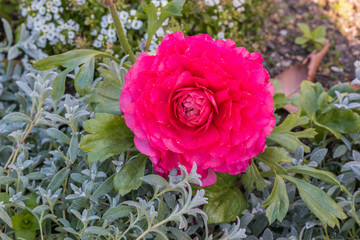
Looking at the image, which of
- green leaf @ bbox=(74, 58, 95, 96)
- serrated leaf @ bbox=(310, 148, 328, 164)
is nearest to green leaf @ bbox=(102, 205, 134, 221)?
green leaf @ bbox=(74, 58, 95, 96)

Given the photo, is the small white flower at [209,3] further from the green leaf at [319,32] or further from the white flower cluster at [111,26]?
the green leaf at [319,32]

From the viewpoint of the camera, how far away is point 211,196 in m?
1.46

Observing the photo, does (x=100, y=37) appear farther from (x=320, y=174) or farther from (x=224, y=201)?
(x=320, y=174)

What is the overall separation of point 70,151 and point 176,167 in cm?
40

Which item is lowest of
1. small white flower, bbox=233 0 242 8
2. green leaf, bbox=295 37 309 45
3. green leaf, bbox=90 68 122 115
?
green leaf, bbox=295 37 309 45

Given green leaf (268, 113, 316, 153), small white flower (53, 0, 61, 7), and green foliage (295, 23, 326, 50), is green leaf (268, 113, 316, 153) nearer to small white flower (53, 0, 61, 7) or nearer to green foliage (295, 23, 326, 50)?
green foliage (295, 23, 326, 50)

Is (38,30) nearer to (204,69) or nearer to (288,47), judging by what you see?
(204,69)

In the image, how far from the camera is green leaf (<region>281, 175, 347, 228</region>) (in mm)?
1277

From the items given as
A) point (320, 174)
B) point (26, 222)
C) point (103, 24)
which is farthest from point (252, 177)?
point (103, 24)

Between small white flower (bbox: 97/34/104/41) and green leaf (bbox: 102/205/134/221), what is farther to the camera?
small white flower (bbox: 97/34/104/41)

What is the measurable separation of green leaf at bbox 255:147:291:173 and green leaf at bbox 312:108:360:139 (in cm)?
31

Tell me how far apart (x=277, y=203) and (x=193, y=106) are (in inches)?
18.5

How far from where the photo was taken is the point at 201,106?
111cm

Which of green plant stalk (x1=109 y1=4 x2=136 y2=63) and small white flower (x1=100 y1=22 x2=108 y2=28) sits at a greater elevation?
green plant stalk (x1=109 y1=4 x2=136 y2=63)
